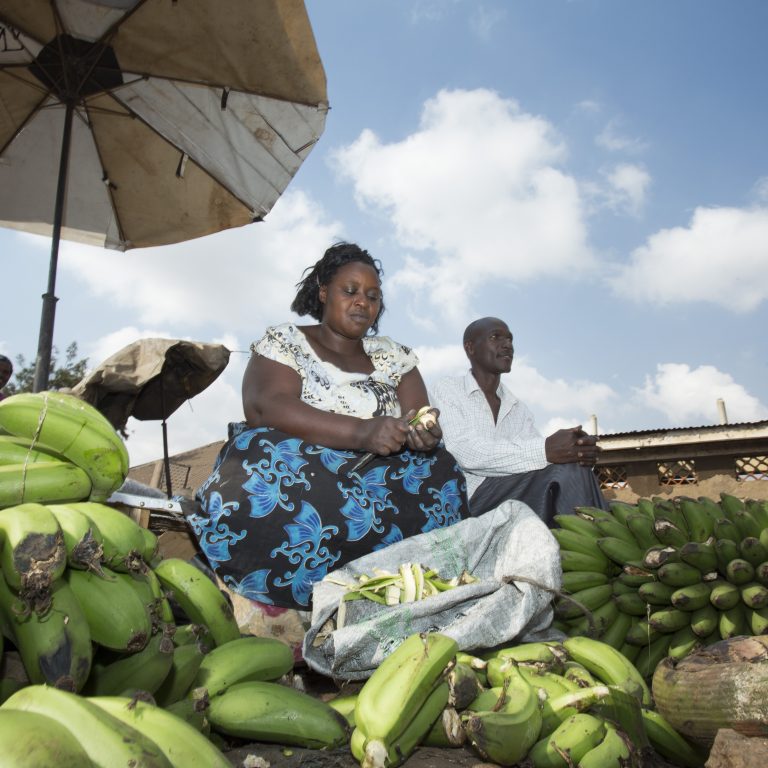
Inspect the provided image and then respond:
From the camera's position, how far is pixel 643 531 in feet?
9.94

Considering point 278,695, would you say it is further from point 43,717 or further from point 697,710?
point 697,710

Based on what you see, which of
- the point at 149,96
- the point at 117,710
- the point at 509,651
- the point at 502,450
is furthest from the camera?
the point at 149,96

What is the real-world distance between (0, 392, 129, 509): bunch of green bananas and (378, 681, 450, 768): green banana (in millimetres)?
895

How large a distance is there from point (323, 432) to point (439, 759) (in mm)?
1480

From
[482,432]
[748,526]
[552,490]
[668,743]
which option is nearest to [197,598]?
[668,743]

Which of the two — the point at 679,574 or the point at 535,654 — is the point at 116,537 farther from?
the point at 679,574

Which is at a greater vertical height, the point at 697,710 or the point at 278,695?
the point at 278,695

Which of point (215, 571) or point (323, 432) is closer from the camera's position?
point (215, 571)

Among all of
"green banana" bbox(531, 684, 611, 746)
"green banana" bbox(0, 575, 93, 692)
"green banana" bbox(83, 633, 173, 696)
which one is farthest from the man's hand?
"green banana" bbox(0, 575, 93, 692)

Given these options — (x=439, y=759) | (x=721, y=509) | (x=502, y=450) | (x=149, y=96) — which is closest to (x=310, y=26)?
(x=149, y=96)

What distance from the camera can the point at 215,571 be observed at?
2654mm

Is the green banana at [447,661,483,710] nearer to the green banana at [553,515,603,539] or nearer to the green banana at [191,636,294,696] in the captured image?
the green banana at [191,636,294,696]

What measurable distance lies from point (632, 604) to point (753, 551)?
1.72 feet

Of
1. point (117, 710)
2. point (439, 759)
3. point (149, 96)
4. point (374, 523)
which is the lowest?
point (439, 759)
